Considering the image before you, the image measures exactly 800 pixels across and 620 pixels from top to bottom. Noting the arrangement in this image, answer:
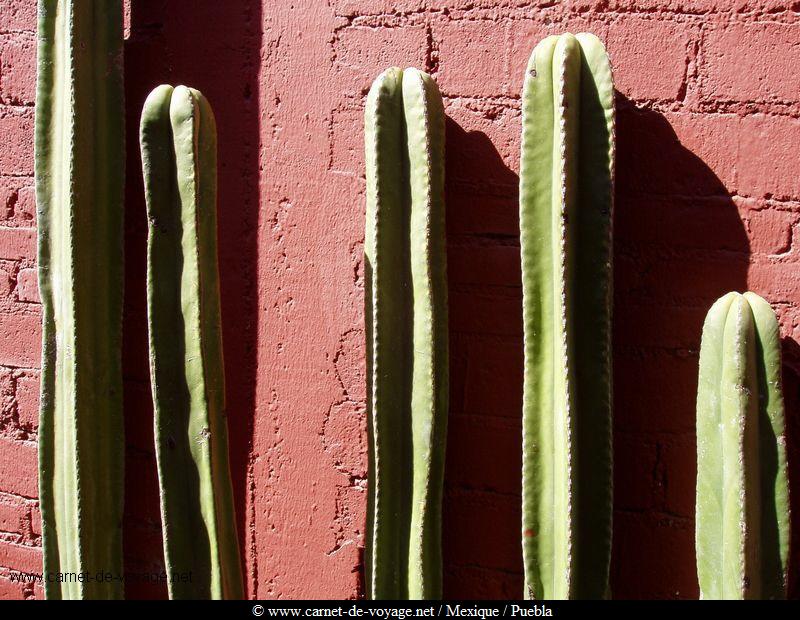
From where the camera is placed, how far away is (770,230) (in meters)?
1.40

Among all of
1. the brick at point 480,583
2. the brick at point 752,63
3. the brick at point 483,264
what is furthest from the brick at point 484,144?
the brick at point 480,583

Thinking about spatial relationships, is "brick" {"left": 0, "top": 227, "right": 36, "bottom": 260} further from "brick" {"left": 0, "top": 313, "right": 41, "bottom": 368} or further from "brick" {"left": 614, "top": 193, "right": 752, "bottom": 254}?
"brick" {"left": 614, "top": 193, "right": 752, "bottom": 254}

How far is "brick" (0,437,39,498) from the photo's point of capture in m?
1.89

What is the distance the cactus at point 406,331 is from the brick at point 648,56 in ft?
1.13

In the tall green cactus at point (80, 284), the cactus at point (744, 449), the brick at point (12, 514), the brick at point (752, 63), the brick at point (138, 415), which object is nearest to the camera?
the cactus at point (744, 449)

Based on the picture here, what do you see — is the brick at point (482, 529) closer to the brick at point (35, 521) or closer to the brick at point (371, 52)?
the brick at point (371, 52)

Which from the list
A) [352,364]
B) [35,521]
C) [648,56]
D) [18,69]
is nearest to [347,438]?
[352,364]

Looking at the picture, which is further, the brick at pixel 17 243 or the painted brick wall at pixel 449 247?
the brick at pixel 17 243

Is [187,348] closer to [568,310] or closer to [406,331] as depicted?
[406,331]

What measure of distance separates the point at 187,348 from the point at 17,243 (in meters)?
0.65

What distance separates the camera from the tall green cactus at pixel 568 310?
130 cm

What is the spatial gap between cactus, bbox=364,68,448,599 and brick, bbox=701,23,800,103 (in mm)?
492

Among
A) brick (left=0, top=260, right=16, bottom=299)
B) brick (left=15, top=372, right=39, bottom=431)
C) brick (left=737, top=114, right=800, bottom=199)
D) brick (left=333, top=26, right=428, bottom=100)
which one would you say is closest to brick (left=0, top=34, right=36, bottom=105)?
brick (left=0, top=260, right=16, bottom=299)

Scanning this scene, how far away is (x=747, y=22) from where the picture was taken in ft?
4.57
